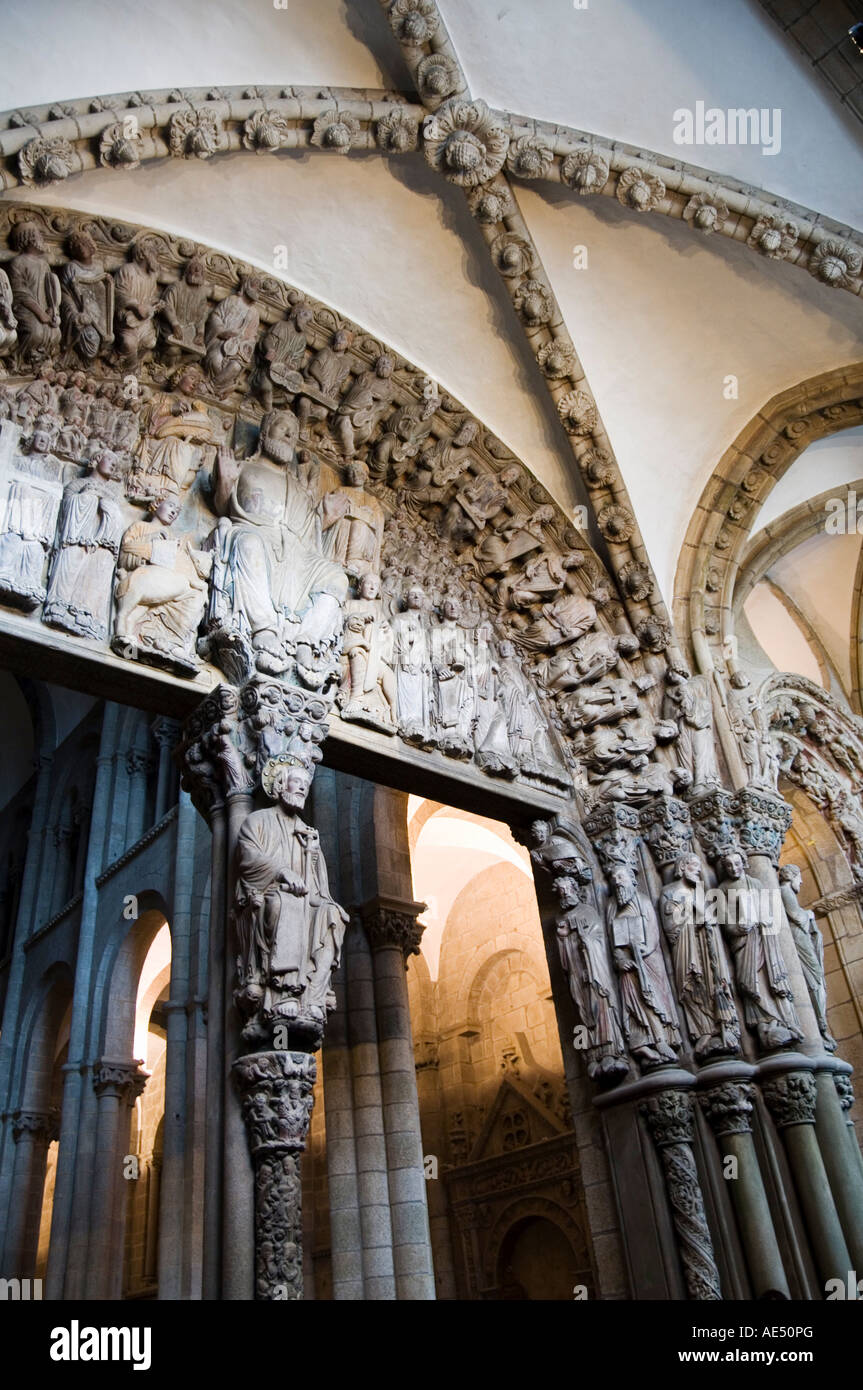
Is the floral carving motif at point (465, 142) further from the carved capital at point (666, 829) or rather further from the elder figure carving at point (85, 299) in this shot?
the carved capital at point (666, 829)

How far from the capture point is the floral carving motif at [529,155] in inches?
245

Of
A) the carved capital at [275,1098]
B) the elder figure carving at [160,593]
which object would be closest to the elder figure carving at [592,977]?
the carved capital at [275,1098]

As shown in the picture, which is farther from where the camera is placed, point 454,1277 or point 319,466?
point 454,1277

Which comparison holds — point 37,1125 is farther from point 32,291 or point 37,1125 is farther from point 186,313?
point 32,291

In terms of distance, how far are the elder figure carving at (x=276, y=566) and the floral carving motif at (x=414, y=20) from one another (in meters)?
2.02

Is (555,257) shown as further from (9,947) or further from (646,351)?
(9,947)

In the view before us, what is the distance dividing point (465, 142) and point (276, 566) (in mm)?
2524

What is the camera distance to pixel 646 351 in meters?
7.27

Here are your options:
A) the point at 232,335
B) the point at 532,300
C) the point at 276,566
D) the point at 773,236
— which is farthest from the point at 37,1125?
the point at 773,236

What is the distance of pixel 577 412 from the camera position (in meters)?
7.07

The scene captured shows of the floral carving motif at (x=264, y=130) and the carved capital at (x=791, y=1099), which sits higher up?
the floral carving motif at (x=264, y=130)

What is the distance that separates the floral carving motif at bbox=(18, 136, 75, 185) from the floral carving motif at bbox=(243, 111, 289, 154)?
1008 millimetres
